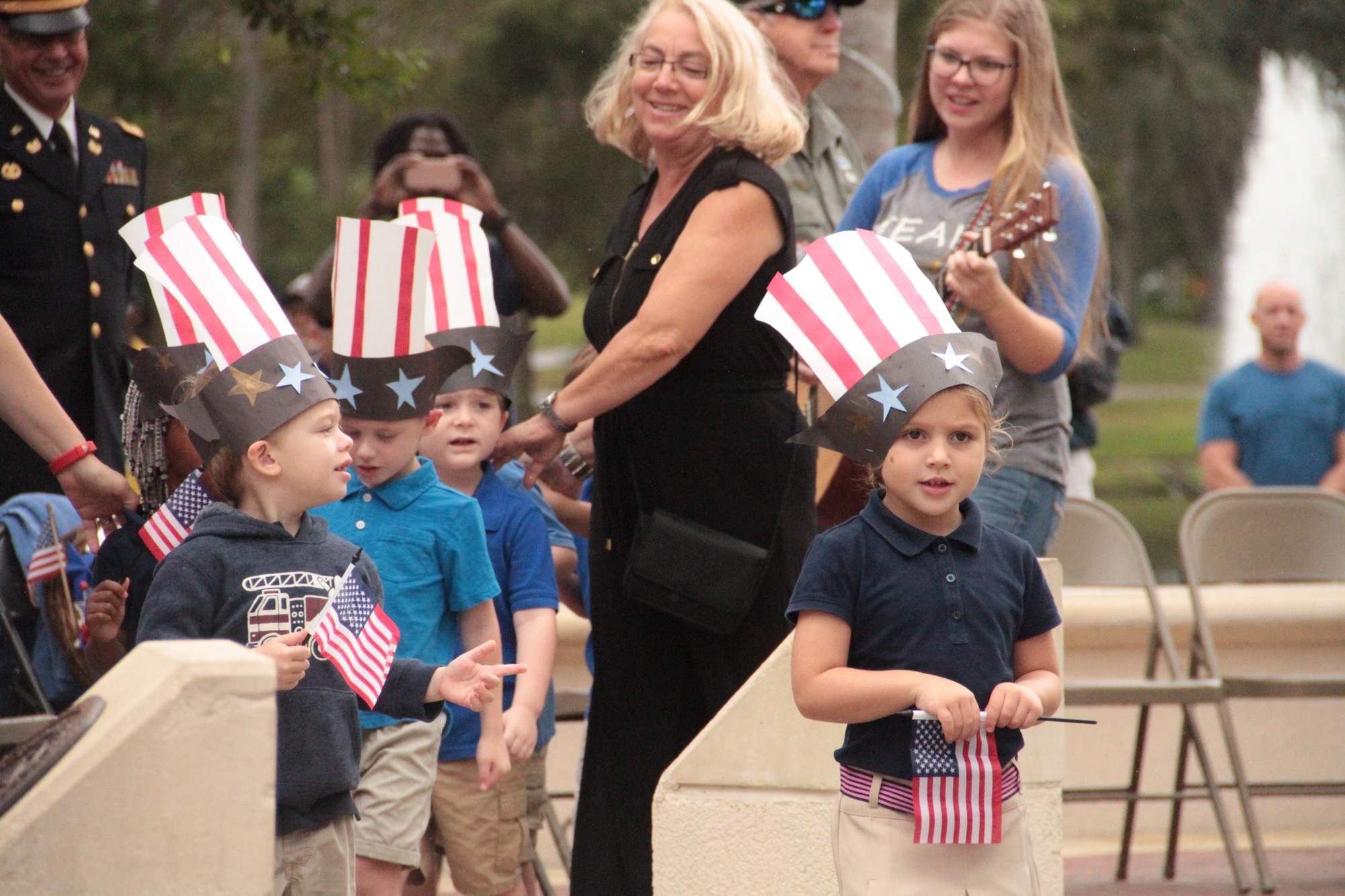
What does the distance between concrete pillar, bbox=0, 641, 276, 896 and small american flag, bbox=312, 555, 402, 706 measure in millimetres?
354

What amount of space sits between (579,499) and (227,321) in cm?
176

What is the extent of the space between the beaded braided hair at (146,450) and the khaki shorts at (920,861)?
1618 mm

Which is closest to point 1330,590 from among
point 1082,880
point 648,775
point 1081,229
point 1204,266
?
point 1082,880

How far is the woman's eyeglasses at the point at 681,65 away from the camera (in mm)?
3854

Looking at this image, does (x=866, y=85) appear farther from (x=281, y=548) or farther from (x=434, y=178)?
(x=281, y=548)

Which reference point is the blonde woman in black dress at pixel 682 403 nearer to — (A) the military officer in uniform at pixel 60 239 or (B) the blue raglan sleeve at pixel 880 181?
(B) the blue raglan sleeve at pixel 880 181

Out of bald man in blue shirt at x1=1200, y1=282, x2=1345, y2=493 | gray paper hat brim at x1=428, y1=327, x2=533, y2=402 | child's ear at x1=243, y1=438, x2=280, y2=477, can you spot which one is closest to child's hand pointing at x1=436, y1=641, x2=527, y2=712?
child's ear at x1=243, y1=438, x2=280, y2=477

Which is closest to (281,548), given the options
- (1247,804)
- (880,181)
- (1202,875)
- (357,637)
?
(357,637)

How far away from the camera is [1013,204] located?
390 cm

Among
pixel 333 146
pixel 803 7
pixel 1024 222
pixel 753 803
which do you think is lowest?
pixel 753 803

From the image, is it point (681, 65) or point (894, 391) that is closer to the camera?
point (894, 391)

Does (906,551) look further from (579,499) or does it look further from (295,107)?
(295,107)

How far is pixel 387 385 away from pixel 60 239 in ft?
5.21

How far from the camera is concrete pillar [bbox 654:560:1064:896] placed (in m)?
3.79
